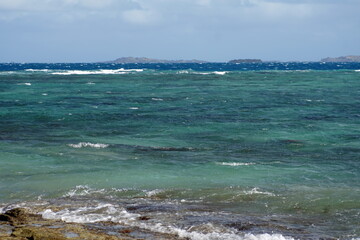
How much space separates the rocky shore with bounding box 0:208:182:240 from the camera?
12023mm

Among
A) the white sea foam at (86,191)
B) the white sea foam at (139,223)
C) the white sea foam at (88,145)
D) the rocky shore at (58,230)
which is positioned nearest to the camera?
the rocky shore at (58,230)

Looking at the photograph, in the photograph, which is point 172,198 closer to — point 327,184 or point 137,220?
point 137,220

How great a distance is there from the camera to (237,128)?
31516 millimetres

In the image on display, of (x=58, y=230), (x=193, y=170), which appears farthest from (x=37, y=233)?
(x=193, y=170)

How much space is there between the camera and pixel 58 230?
12.6 metres

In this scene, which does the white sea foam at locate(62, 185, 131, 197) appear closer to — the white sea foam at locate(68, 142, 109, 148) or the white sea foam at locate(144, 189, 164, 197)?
the white sea foam at locate(144, 189, 164, 197)

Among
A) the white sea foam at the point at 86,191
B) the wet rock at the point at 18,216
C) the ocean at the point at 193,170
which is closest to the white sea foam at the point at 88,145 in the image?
the ocean at the point at 193,170

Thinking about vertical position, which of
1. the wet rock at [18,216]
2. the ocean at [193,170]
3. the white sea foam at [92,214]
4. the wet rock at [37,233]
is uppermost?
the wet rock at [37,233]

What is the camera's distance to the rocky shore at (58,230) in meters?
12.0

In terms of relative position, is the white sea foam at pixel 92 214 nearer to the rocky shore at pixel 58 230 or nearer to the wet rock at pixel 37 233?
the rocky shore at pixel 58 230

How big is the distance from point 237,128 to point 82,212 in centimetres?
1789

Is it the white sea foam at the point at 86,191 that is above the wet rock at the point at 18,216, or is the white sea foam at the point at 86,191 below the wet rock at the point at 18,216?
below

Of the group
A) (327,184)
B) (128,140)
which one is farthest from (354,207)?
(128,140)

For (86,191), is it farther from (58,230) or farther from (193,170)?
(58,230)
